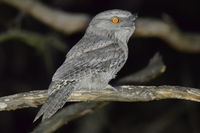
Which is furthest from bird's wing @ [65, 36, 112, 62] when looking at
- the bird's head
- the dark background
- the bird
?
the dark background

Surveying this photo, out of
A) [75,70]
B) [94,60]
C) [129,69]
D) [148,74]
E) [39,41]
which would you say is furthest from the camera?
[129,69]

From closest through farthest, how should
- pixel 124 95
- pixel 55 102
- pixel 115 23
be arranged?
pixel 55 102
pixel 124 95
pixel 115 23

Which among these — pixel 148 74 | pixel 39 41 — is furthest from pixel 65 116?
pixel 39 41

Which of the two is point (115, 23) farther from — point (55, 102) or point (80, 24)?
point (80, 24)

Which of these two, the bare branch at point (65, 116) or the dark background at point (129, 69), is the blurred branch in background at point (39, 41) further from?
the bare branch at point (65, 116)

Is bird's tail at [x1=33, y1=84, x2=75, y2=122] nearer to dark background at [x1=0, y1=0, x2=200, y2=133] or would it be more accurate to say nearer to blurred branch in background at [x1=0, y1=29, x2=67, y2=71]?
blurred branch in background at [x1=0, y1=29, x2=67, y2=71]

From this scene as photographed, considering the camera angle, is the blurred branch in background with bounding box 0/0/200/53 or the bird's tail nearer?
the bird's tail
